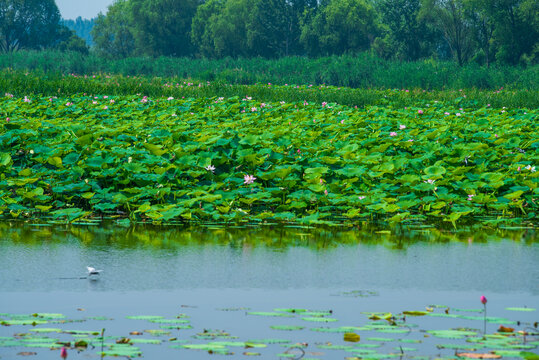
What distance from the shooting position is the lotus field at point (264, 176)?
Answer: 22.2 feet

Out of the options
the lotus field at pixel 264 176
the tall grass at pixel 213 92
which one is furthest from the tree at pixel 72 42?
the lotus field at pixel 264 176

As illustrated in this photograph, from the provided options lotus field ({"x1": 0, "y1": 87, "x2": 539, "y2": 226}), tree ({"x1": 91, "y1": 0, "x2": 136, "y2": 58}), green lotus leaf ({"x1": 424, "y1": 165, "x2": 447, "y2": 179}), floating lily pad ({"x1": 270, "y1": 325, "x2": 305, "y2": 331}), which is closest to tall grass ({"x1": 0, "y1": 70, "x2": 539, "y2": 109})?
lotus field ({"x1": 0, "y1": 87, "x2": 539, "y2": 226})

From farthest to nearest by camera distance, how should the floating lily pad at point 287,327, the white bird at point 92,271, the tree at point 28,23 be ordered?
the tree at point 28,23 → the white bird at point 92,271 → the floating lily pad at point 287,327

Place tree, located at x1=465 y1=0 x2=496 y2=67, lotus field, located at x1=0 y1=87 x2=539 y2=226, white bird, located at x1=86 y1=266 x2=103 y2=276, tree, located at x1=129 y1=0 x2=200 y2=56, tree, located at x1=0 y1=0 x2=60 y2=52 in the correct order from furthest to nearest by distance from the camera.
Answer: tree, located at x1=0 y1=0 x2=60 y2=52
tree, located at x1=129 y1=0 x2=200 y2=56
tree, located at x1=465 y1=0 x2=496 y2=67
lotus field, located at x1=0 y1=87 x2=539 y2=226
white bird, located at x1=86 y1=266 x2=103 y2=276

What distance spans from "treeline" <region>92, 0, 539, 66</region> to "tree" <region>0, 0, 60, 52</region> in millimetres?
4632

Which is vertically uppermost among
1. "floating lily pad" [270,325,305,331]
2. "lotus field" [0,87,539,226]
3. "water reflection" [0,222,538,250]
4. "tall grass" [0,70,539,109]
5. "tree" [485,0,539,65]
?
"tree" [485,0,539,65]

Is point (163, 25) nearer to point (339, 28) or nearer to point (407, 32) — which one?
point (339, 28)

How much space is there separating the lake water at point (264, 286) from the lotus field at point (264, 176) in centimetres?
52

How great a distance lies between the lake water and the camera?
10.8ft

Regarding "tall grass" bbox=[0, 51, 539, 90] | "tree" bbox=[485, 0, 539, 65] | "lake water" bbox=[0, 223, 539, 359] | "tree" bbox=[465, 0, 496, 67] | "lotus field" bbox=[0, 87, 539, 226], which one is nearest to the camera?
"lake water" bbox=[0, 223, 539, 359]

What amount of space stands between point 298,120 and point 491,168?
15.7 ft

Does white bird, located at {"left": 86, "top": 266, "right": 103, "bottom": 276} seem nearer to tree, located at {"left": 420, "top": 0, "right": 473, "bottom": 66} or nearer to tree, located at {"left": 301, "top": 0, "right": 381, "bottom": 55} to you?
tree, located at {"left": 420, "top": 0, "right": 473, "bottom": 66}

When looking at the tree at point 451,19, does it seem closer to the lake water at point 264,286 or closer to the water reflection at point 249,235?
the water reflection at point 249,235

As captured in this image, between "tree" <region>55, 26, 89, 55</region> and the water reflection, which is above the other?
"tree" <region>55, 26, 89, 55</region>
